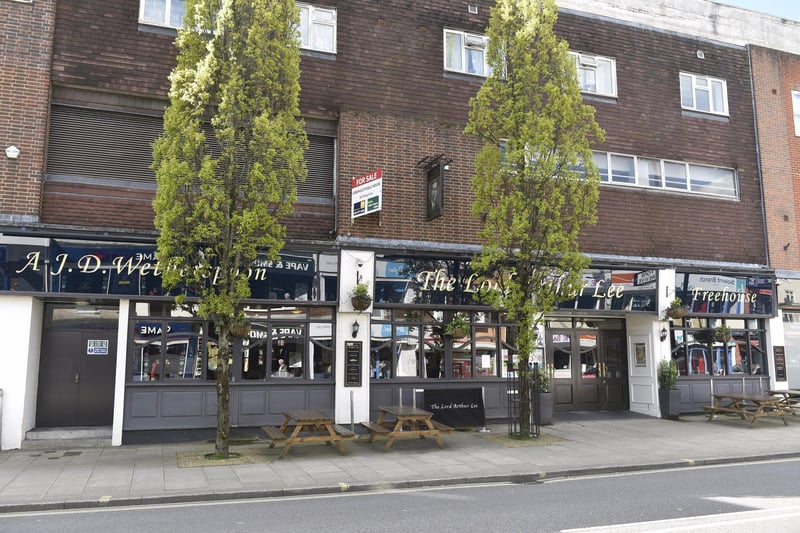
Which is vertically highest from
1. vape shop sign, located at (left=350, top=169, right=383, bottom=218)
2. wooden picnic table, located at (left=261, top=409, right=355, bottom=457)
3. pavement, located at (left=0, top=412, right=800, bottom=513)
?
vape shop sign, located at (left=350, top=169, right=383, bottom=218)

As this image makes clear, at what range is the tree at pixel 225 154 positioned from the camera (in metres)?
10.4

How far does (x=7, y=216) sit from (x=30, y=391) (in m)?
3.36

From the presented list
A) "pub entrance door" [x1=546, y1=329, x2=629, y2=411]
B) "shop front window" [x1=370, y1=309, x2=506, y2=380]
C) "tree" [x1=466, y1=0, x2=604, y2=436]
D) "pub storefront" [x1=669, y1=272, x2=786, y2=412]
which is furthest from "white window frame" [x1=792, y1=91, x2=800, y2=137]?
"shop front window" [x1=370, y1=309, x2=506, y2=380]

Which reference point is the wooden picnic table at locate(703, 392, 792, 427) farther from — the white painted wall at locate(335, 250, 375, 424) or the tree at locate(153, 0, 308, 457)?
the tree at locate(153, 0, 308, 457)

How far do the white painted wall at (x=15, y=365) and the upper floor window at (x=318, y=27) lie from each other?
8108 mm

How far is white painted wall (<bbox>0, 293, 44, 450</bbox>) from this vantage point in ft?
37.3

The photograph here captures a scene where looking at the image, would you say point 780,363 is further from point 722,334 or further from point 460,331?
point 460,331

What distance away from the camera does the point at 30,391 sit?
11906 millimetres

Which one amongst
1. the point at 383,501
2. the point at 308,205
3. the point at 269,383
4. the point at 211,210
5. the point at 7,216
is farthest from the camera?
the point at 308,205

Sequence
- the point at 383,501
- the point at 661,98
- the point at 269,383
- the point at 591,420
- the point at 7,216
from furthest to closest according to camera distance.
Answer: the point at 661,98 < the point at 591,420 < the point at 269,383 < the point at 7,216 < the point at 383,501

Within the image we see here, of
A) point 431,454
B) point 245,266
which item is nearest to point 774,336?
point 431,454

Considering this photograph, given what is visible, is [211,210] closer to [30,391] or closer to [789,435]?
[30,391]

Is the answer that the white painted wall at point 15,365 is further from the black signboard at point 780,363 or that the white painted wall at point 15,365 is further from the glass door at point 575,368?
the black signboard at point 780,363

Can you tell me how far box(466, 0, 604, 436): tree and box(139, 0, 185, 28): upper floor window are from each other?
678cm
